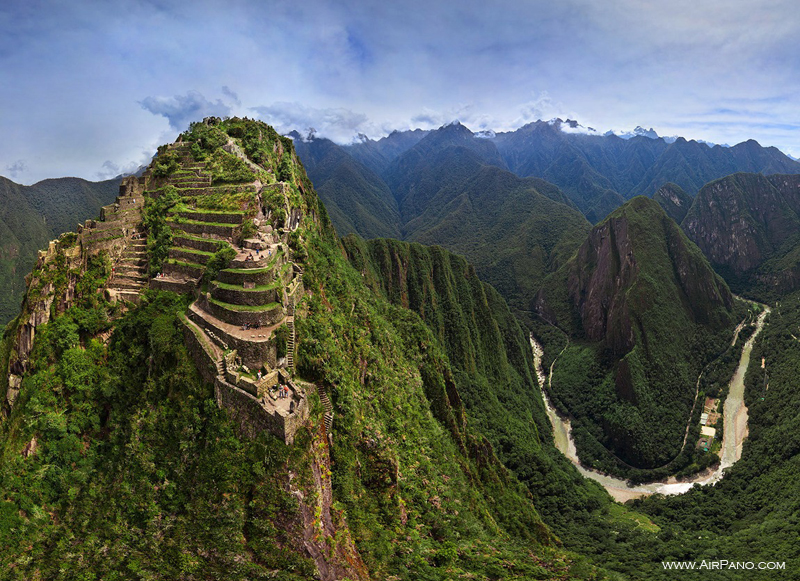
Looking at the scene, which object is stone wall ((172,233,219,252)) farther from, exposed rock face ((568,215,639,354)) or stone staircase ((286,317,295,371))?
exposed rock face ((568,215,639,354))

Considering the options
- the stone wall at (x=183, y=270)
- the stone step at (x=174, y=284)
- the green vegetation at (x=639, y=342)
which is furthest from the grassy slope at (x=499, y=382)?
the stone wall at (x=183, y=270)

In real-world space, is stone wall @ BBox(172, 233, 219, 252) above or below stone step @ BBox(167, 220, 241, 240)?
below

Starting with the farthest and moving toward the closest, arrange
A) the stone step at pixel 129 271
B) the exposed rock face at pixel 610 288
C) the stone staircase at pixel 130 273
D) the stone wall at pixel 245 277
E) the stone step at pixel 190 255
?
the exposed rock face at pixel 610 288 < the stone step at pixel 129 271 < the stone step at pixel 190 255 < the stone staircase at pixel 130 273 < the stone wall at pixel 245 277

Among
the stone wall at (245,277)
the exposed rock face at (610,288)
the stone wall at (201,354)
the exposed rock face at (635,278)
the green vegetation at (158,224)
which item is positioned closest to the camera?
the stone wall at (201,354)

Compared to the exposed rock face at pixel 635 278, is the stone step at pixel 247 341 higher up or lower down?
lower down

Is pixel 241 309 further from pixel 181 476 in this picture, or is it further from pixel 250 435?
pixel 181 476

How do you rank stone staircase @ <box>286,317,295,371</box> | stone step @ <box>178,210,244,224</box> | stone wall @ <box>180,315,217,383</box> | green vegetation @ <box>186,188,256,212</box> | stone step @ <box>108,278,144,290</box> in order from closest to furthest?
stone wall @ <box>180,315,217,383</box> < stone staircase @ <box>286,317,295,371</box> < stone step @ <box>108,278,144,290</box> < stone step @ <box>178,210,244,224</box> < green vegetation @ <box>186,188,256,212</box>

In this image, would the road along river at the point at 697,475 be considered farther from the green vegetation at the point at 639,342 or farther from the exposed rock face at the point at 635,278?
the exposed rock face at the point at 635,278

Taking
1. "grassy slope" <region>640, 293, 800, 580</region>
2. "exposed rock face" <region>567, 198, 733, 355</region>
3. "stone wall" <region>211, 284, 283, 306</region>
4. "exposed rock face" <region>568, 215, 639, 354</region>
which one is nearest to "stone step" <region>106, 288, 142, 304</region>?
"stone wall" <region>211, 284, 283, 306</region>

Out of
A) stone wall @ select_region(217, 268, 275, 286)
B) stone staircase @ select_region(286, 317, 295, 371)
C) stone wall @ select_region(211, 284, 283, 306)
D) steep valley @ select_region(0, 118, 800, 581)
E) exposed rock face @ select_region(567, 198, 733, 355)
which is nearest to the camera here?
steep valley @ select_region(0, 118, 800, 581)

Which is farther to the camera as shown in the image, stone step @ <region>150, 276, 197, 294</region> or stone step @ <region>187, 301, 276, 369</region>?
stone step @ <region>150, 276, 197, 294</region>
